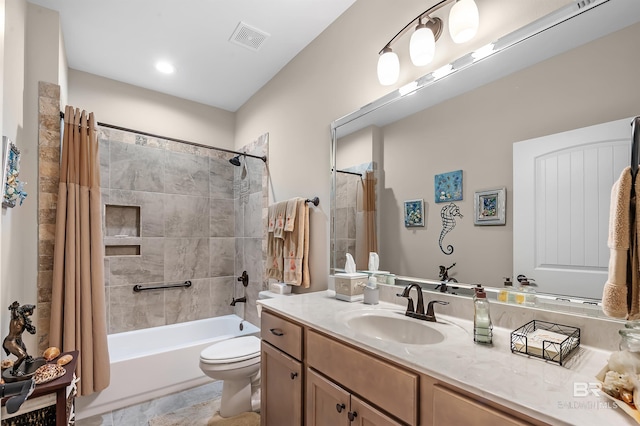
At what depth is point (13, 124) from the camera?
1.66 m

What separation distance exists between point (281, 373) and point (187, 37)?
238 cm

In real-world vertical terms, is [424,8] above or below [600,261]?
above

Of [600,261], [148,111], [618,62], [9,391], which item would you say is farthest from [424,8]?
[148,111]

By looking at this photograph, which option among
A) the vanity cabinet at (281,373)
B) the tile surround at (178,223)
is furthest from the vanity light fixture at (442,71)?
the tile surround at (178,223)

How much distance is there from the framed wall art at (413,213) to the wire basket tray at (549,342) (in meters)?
0.64

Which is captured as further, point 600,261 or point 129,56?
point 129,56

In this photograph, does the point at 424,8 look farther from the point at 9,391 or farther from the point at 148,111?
the point at 148,111

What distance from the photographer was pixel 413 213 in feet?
5.12

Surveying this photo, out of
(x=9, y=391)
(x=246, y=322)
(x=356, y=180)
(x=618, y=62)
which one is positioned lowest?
(x=246, y=322)

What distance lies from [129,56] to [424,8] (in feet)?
7.63

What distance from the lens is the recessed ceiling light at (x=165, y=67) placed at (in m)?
2.60

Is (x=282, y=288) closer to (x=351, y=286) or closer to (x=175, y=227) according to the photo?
(x=351, y=286)

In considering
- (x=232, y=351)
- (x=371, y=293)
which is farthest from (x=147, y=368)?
(x=371, y=293)

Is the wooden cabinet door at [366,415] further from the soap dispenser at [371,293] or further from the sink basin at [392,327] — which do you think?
the soap dispenser at [371,293]
